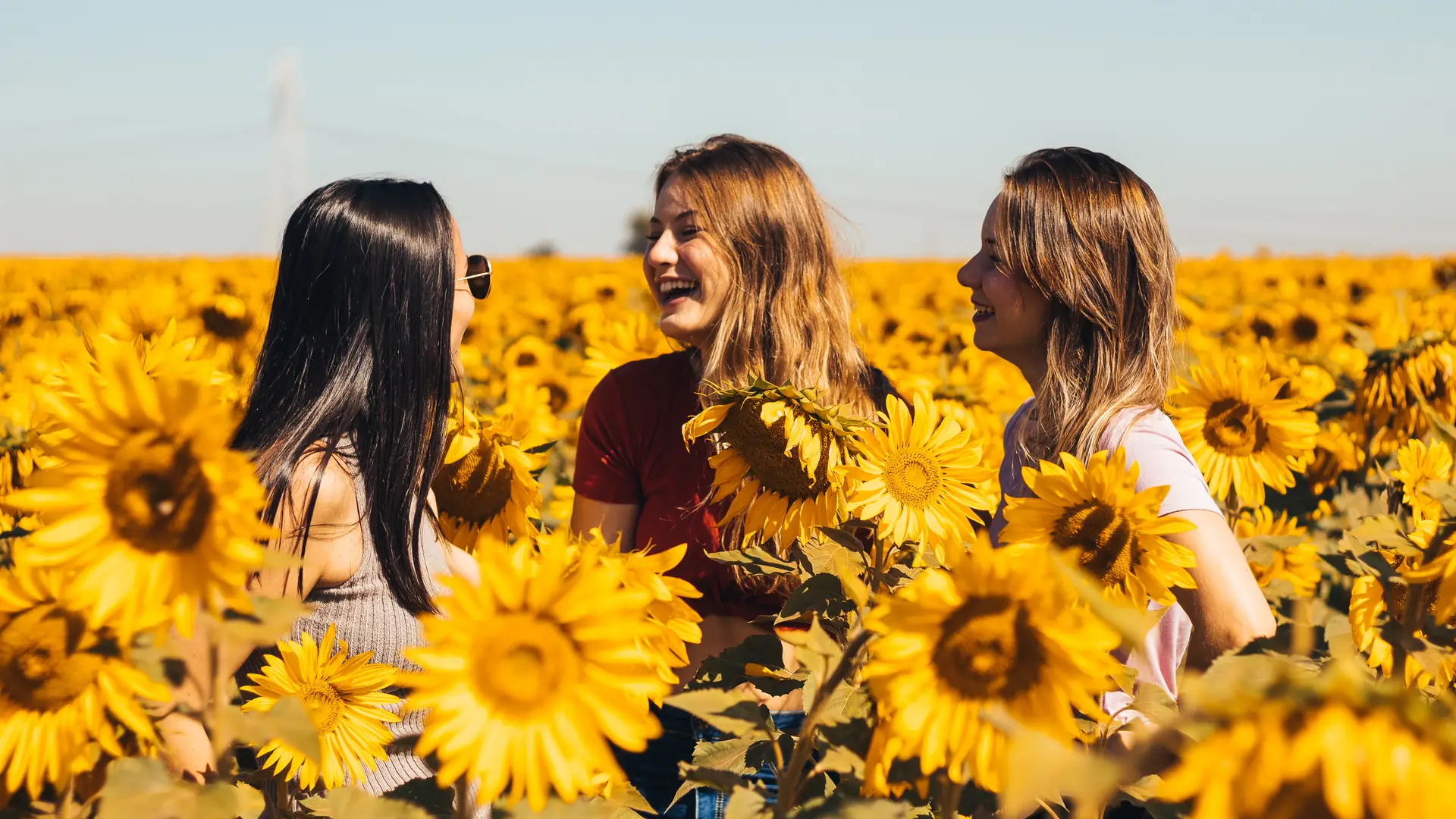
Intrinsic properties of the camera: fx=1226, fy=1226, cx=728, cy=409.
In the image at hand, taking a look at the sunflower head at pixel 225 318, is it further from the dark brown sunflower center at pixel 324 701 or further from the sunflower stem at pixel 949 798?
the sunflower stem at pixel 949 798

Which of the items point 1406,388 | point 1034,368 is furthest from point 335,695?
point 1406,388

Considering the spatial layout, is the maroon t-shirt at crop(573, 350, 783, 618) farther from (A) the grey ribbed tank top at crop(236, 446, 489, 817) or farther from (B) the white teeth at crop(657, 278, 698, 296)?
(A) the grey ribbed tank top at crop(236, 446, 489, 817)

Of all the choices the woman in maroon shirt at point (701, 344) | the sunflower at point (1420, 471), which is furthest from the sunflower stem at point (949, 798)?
the woman in maroon shirt at point (701, 344)

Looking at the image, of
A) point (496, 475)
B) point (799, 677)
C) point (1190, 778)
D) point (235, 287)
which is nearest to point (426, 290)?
point (496, 475)

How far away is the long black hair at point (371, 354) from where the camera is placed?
2068 mm

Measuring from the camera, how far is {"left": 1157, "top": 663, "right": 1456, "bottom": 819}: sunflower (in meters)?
0.85

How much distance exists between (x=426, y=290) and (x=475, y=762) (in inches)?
48.1

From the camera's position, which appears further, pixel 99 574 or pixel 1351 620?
pixel 1351 620

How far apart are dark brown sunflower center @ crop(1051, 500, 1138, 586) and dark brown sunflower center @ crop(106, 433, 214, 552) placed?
1074mm

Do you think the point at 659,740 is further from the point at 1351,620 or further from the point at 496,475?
the point at 1351,620

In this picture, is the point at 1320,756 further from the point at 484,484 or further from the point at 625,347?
the point at 625,347

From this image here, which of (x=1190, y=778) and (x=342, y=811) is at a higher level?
(x=1190, y=778)

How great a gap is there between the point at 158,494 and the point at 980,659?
2.62 ft

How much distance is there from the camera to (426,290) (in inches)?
86.4
